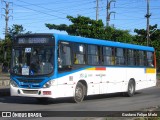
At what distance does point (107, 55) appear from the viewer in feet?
68.6

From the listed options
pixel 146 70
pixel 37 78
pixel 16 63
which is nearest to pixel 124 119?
pixel 37 78

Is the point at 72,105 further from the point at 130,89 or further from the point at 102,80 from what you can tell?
the point at 130,89

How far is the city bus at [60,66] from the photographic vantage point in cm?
1684

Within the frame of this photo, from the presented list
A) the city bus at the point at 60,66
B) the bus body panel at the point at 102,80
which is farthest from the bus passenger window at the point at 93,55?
the bus body panel at the point at 102,80

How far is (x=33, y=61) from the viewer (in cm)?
1706

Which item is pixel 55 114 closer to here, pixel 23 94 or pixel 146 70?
pixel 23 94

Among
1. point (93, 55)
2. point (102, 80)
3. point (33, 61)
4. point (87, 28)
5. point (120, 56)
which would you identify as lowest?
point (102, 80)

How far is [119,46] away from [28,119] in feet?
35.4

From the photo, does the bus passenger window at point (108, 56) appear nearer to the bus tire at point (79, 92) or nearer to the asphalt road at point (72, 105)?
the asphalt road at point (72, 105)

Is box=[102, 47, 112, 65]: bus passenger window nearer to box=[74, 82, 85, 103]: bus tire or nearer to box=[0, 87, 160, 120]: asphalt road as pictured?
box=[0, 87, 160, 120]: asphalt road

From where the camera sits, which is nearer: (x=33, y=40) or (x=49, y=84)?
(x=49, y=84)

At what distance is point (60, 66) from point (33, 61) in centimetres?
110

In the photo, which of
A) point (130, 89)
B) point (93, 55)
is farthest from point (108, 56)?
point (130, 89)

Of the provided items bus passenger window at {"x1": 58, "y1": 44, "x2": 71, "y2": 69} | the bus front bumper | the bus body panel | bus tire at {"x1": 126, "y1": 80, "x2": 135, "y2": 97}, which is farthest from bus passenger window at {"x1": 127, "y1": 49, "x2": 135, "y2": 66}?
the bus front bumper
